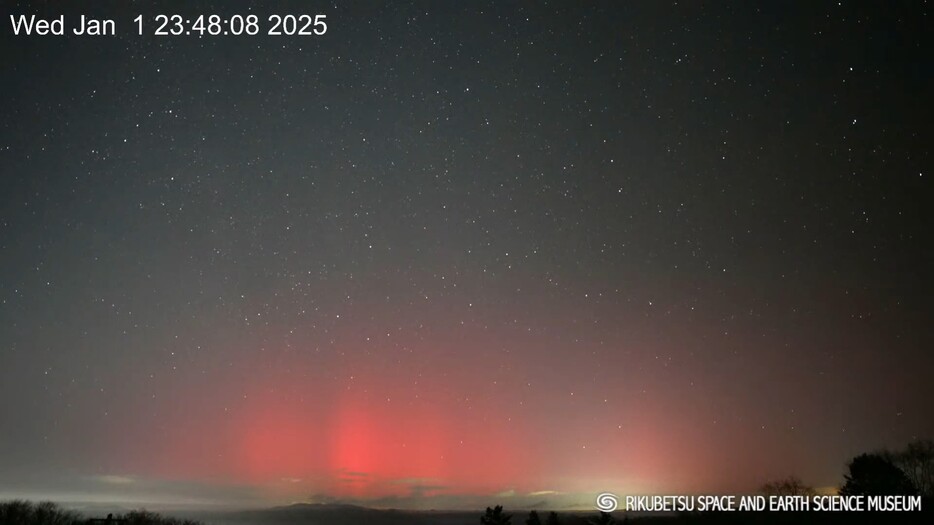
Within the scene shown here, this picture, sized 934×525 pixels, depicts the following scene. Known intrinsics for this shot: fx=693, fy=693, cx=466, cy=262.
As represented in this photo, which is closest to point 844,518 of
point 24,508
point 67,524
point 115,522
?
point 115,522

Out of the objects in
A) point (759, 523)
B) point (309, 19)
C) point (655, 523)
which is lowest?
point (655, 523)

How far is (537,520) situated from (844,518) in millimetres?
16542

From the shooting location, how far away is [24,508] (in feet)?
156

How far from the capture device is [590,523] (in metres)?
34.0

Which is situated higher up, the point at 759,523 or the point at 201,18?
the point at 201,18

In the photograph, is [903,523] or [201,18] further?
[903,523]

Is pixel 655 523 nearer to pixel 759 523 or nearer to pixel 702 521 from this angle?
pixel 702 521

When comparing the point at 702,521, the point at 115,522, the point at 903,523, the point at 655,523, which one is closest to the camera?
the point at 903,523

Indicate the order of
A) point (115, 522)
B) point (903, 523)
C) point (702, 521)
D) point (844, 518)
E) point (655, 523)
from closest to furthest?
point (903, 523) < point (844, 518) < point (115, 522) < point (702, 521) < point (655, 523)

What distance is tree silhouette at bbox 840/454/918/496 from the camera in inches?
1624

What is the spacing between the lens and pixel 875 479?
42.3m

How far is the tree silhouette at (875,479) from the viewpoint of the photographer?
41250 millimetres

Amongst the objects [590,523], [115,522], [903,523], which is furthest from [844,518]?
[115,522]

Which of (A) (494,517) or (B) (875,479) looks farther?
(B) (875,479)
